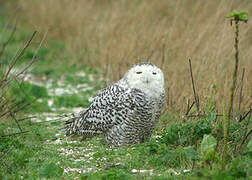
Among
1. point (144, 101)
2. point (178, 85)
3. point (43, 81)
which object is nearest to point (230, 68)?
point (178, 85)

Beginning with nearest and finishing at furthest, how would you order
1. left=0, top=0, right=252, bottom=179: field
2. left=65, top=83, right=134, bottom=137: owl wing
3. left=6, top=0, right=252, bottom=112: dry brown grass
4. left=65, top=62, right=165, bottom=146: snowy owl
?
left=0, top=0, right=252, bottom=179: field < left=65, top=62, right=165, bottom=146: snowy owl < left=65, top=83, right=134, bottom=137: owl wing < left=6, top=0, right=252, bottom=112: dry brown grass

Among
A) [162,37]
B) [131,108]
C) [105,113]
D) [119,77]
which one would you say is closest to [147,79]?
[131,108]

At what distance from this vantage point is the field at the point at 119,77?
14.7 feet

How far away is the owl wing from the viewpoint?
5430 millimetres

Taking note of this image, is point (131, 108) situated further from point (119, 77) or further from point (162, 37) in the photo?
point (162, 37)

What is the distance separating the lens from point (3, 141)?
5.45m

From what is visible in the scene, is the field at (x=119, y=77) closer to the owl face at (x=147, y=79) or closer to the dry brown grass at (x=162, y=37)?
the dry brown grass at (x=162, y=37)

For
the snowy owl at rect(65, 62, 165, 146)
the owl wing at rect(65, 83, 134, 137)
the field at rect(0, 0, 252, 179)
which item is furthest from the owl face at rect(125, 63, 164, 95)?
the field at rect(0, 0, 252, 179)

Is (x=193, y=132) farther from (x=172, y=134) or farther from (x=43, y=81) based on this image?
(x=43, y=81)

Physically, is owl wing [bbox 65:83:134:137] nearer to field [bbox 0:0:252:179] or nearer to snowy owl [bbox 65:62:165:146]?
snowy owl [bbox 65:62:165:146]

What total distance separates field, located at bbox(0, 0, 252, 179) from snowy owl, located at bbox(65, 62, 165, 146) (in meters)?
0.23

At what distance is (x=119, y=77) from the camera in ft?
26.1

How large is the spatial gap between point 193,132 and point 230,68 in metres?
2.75

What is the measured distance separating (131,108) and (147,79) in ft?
→ 1.40
